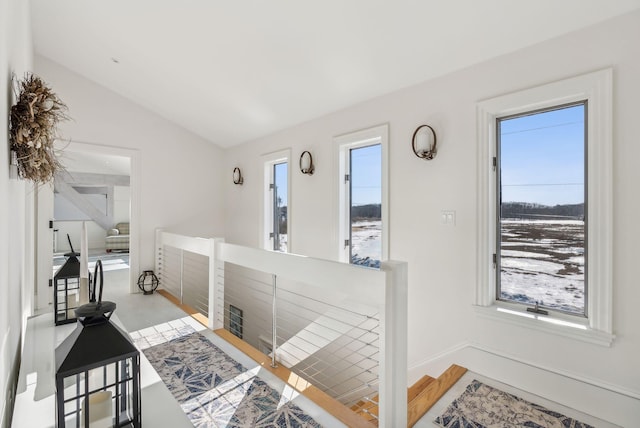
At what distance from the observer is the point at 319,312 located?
3.78 m

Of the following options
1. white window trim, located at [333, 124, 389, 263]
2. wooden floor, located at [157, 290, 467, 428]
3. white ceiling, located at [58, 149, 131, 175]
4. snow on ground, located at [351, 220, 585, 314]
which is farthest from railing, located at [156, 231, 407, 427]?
white ceiling, located at [58, 149, 131, 175]

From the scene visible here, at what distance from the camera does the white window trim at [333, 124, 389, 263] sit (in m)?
3.01

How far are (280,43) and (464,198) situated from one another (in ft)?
6.47

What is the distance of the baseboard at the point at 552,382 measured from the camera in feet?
6.02

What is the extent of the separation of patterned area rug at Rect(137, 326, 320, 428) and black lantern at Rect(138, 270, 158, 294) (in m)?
1.85

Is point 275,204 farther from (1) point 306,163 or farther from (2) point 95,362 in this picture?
(2) point 95,362

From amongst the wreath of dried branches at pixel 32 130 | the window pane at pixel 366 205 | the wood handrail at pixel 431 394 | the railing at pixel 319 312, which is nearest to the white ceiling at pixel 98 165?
the railing at pixel 319 312

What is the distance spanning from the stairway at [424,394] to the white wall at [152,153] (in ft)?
12.2

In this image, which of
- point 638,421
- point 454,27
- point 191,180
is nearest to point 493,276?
point 638,421

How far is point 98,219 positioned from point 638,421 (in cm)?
1030

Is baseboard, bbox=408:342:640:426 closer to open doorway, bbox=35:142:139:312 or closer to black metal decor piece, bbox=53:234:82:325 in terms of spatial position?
black metal decor piece, bbox=53:234:82:325

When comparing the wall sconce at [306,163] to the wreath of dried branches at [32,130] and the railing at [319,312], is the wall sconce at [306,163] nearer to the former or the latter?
the railing at [319,312]

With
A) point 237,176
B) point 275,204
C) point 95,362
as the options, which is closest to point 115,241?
point 237,176

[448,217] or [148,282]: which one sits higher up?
[448,217]
